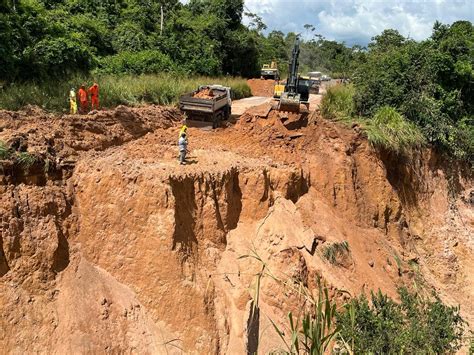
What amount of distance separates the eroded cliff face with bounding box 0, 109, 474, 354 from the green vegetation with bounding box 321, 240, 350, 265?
0.19 m

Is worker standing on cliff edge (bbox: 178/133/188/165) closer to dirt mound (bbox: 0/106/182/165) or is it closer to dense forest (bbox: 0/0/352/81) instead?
dirt mound (bbox: 0/106/182/165)

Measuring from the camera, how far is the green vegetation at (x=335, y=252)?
11625 millimetres

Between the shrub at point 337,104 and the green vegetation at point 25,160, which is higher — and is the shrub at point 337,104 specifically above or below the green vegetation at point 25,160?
above

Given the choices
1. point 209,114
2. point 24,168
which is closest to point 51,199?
point 24,168

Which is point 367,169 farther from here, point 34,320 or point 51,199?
point 34,320

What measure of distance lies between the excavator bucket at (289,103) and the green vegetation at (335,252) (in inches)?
187

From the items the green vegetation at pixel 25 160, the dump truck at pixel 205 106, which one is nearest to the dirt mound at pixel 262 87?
the dump truck at pixel 205 106

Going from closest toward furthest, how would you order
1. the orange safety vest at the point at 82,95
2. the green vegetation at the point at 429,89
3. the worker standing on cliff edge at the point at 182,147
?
1. the worker standing on cliff edge at the point at 182,147
2. the orange safety vest at the point at 82,95
3. the green vegetation at the point at 429,89

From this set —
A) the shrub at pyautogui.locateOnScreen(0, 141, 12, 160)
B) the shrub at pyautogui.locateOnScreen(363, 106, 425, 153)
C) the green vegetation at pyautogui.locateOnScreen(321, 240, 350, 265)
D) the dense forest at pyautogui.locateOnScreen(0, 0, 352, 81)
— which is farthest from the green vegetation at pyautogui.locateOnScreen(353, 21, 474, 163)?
the shrub at pyautogui.locateOnScreen(0, 141, 12, 160)

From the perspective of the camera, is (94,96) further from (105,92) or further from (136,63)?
(136,63)

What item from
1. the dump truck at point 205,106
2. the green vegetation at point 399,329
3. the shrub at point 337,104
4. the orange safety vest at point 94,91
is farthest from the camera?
the shrub at point 337,104

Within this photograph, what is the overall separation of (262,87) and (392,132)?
14790 mm

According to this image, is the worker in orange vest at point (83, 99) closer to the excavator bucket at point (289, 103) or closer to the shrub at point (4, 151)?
the shrub at point (4, 151)

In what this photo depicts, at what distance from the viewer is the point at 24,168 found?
917 centimetres
